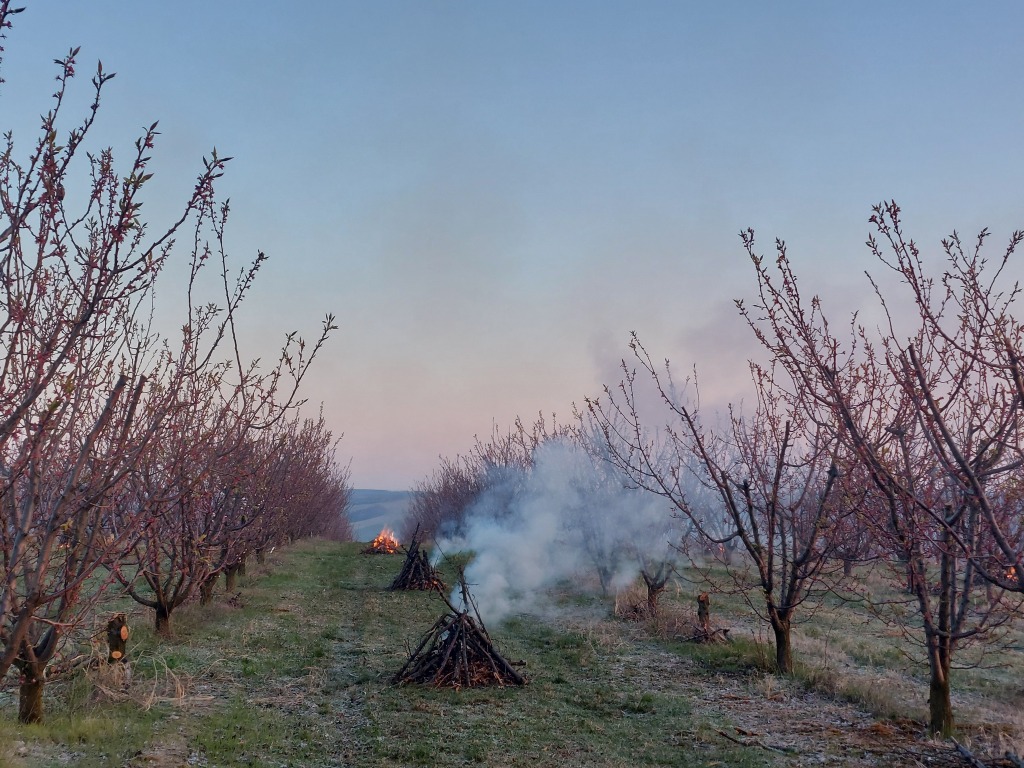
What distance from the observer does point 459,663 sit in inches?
377

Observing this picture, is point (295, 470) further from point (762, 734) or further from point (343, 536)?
point (343, 536)

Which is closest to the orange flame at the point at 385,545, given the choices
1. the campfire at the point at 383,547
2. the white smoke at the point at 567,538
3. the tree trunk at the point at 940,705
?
the campfire at the point at 383,547

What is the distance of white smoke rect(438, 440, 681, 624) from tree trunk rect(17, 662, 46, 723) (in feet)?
30.6

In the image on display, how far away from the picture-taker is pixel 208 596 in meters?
14.9

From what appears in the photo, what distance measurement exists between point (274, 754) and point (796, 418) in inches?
277

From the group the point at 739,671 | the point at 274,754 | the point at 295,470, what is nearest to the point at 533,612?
the point at 739,671

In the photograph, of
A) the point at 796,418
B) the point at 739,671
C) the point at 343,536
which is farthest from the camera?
the point at 343,536

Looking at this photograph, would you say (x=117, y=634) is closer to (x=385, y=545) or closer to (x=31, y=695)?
(x=31, y=695)

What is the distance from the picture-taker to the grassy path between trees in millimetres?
6473

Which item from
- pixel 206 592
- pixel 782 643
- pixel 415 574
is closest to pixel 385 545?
pixel 415 574

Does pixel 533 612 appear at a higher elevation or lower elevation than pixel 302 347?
lower

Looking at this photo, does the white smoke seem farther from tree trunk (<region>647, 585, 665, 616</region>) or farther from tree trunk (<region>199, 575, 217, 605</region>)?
tree trunk (<region>199, 575, 217, 605</region>)

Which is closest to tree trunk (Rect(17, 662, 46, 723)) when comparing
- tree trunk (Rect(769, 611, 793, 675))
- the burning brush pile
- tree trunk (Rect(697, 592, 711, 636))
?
the burning brush pile

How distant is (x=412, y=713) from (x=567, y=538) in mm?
13782
